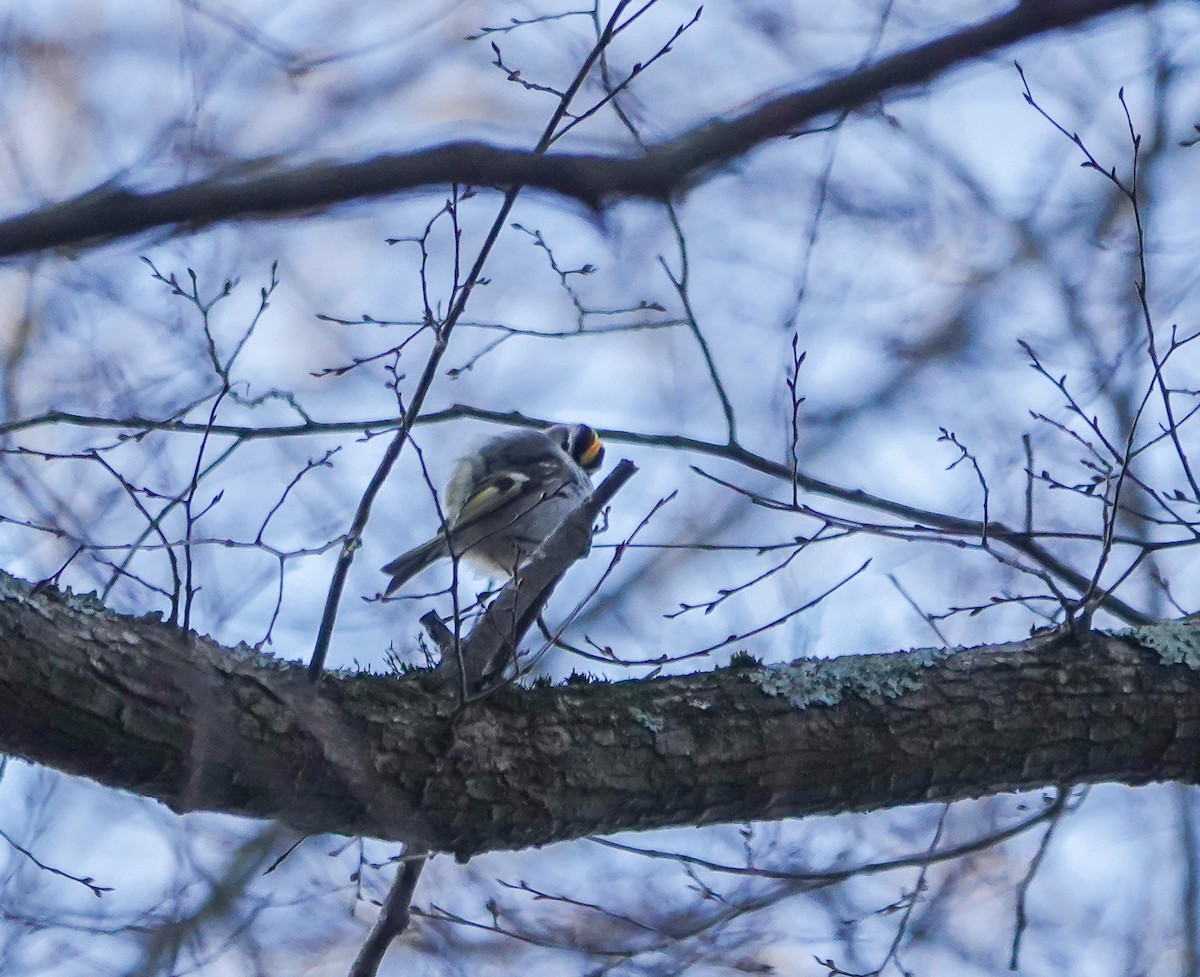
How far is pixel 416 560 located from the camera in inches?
222

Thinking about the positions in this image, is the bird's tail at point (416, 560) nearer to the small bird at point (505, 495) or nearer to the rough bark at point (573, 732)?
the small bird at point (505, 495)

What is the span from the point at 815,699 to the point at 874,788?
0.85 ft

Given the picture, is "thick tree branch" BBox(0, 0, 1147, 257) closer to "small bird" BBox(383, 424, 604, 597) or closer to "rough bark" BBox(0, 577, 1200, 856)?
"rough bark" BBox(0, 577, 1200, 856)

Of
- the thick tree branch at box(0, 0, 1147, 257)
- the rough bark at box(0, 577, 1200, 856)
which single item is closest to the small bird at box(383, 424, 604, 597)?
the rough bark at box(0, 577, 1200, 856)

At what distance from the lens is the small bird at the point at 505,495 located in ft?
18.7

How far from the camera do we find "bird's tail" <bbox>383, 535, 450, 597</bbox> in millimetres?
5574

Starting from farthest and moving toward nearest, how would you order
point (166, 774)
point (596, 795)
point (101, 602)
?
1. point (596, 795)
2. point (101, 602)
3. point (166, 774)

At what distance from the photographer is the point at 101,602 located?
2.86 metres

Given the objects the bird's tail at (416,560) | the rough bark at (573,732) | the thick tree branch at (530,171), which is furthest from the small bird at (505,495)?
the thick tree branch at (530,171)

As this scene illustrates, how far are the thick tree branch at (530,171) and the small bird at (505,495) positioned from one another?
408 cm

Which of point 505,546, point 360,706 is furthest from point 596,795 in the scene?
point 505,546

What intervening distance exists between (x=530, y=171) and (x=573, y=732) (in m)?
2.01

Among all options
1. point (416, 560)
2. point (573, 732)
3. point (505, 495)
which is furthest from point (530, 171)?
point (505, 495)

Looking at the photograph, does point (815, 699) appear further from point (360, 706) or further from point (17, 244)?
Result: point (17, 244)
